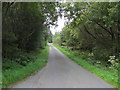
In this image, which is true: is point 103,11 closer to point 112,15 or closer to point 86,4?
point 112,15

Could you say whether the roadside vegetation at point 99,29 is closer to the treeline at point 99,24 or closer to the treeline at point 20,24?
the treeline at point 99,24

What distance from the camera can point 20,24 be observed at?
45.5ft

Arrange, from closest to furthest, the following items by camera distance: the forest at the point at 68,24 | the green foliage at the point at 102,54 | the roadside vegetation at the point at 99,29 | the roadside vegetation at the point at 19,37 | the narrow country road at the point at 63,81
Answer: the narrow country road at the point at 63,81 → the roadside vegetation at the point at 19,37 → the forest at the point at 68,24 → the roadside vegetation at the point at 99,29 → the green foliage at the point at 102,54

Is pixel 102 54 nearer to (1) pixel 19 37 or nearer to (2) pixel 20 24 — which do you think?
(2) pixel 20 24

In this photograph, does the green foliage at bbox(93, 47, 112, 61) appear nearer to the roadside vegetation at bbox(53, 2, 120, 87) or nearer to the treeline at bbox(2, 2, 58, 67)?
the roadside vegetation at bbox(53, 2, 120, 87)

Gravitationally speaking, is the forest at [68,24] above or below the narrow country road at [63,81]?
above

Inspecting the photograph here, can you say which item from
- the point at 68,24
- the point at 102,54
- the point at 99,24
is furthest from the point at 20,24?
the point at 102,54

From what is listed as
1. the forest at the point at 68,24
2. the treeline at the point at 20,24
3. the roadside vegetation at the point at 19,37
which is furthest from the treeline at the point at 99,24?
the roadside vegetation at the point at 19,37

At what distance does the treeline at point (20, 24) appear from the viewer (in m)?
8.93

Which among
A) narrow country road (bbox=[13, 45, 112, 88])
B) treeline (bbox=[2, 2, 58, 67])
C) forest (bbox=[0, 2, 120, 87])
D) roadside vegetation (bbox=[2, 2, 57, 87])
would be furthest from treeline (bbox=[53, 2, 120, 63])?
narrow country road (bbox=[13, 45, 112, 88])

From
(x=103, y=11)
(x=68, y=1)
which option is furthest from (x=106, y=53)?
(x=68, y=1)

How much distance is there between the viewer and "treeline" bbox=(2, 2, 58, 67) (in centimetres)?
893

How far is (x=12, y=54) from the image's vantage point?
9.62 m

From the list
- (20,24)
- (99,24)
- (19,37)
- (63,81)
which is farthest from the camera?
(19,37)
